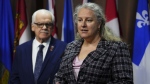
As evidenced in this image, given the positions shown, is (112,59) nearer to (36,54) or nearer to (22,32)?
(36,54)

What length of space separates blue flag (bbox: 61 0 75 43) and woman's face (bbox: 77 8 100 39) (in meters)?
1.17

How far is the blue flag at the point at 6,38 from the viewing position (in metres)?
3.03

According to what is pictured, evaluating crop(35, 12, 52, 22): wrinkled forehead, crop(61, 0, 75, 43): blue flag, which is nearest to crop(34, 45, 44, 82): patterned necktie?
crop(35, 12, 52, 22): wrinkled forehead

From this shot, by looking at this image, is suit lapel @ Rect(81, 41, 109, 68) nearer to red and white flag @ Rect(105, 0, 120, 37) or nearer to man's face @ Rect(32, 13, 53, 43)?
man's face @ Rect(32, 13, 53, 43)

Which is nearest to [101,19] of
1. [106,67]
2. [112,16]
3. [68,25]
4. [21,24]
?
[106,67]

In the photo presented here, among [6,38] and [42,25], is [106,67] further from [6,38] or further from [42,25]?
[6,38]

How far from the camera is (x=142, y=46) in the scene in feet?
9.02

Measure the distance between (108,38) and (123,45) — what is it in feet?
0.46

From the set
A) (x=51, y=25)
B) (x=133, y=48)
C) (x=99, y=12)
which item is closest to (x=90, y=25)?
(x=99, y=12)

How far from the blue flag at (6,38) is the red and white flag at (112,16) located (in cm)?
110

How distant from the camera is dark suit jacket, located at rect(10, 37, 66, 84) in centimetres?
220

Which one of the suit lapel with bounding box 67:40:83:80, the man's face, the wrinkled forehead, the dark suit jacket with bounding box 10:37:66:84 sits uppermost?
the wrinkled forehead

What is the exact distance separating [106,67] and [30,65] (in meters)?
0.79

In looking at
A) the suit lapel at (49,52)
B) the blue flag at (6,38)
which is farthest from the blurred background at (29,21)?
the suit lapel at (49,52)
